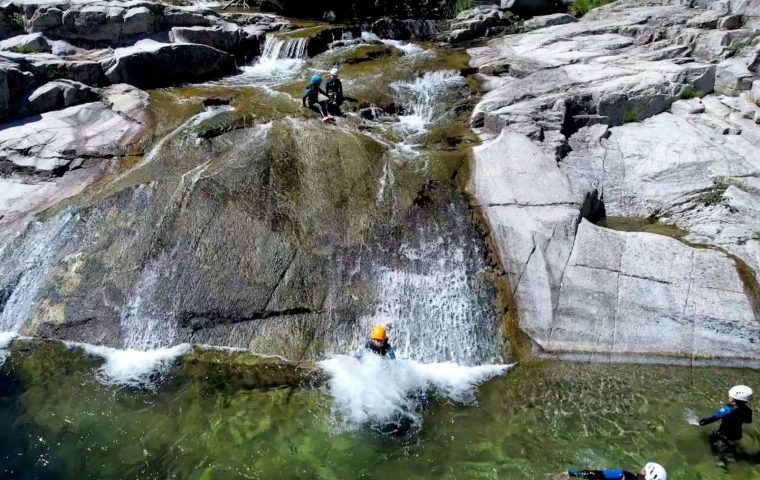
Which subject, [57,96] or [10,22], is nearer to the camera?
[57,96]

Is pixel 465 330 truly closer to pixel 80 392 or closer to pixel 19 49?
pixel 80 392

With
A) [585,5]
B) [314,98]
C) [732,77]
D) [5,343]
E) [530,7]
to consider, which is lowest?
[5,343]

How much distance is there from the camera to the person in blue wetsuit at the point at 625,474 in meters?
6.92

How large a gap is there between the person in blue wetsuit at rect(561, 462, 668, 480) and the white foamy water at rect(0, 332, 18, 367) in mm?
10874

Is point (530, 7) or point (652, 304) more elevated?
point (530, 7)

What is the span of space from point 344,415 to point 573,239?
6.53 metres

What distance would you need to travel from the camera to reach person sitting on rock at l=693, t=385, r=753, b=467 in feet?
26.7

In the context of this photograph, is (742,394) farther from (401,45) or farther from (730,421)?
(401,45)

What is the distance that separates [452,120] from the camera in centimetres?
1658

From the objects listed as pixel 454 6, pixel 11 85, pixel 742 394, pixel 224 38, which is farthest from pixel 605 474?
pixel 454 6

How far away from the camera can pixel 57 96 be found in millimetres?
15969

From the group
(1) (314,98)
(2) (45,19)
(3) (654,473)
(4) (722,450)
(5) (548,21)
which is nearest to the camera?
(3) (654,473)

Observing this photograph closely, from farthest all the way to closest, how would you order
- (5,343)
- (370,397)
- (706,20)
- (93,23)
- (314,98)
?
(93,23), (706,20), (314,98), (5,343), (370,397)

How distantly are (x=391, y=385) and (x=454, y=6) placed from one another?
25.1m
